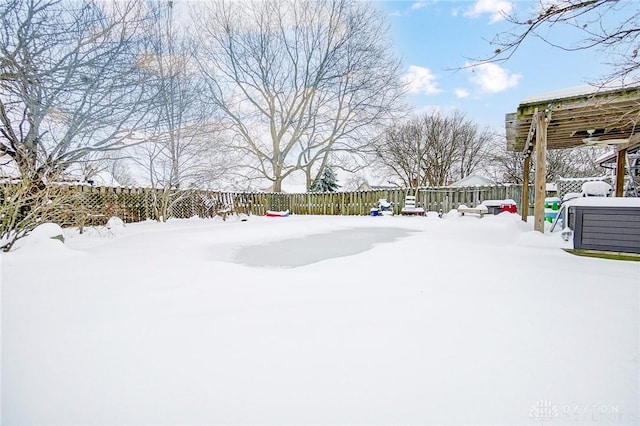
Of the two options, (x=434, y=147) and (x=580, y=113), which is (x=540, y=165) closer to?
(x=580, y=113)

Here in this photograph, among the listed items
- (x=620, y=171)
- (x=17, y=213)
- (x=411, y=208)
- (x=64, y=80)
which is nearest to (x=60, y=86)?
(x=64, y=80)

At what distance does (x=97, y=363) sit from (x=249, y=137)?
15.8 metres

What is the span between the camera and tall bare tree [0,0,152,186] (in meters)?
4.35

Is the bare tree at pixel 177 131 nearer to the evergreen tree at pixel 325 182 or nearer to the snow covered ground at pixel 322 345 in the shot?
the snow covered ground at pixel 322 345

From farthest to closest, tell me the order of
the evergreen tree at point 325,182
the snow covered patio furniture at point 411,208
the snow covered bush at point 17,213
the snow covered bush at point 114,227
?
the evergreen tree at point 325,182 < the snow covered patio furniture at point 411,208 < the snow covered bush at point 114,227 < the snow covered bush at point 17,213

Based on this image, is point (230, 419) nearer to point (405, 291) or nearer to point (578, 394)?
point (578, 394)

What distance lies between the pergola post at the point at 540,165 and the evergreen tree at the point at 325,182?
46.0ft

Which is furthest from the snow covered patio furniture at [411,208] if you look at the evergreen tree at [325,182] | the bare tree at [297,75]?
the evergreen tree at [325,182]

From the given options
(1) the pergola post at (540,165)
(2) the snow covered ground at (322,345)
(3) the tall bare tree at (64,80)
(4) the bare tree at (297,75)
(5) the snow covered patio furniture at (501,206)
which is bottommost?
(2) the snow covered ground at (322,345)

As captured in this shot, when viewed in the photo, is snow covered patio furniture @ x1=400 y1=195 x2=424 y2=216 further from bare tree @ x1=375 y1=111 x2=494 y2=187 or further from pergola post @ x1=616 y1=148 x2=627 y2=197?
bare tree @ x1=375 y1=111 x2=494 y2=187

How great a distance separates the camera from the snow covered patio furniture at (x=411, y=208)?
10852 millimetres

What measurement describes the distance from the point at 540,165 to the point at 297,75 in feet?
43.7

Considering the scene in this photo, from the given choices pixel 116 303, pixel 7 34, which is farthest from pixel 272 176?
pixel 116 303

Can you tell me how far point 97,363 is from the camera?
4.40ft
